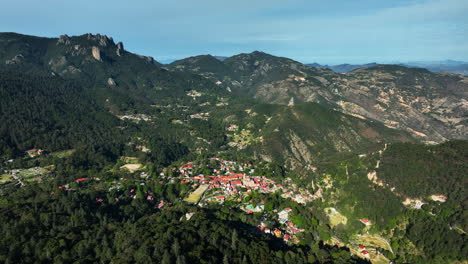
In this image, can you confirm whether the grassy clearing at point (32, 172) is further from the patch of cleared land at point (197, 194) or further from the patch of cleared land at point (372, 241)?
the patch of cleared land at point (372, 241)

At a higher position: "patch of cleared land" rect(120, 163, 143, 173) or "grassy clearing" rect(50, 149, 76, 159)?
"grassy clearing" rect(50, 149, 76, 159)

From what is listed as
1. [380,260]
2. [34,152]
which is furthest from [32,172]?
[380,260]

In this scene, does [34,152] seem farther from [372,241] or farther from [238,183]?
[372,241]

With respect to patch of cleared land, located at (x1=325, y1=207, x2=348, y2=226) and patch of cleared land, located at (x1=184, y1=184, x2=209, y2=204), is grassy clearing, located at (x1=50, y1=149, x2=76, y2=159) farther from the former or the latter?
patch of cleared land, located at (x1=325, y1=207, x2=348, y2=226)

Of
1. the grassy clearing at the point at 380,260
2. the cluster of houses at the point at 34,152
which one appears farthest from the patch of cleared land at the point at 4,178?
the grassy clearing at the point at 380,260

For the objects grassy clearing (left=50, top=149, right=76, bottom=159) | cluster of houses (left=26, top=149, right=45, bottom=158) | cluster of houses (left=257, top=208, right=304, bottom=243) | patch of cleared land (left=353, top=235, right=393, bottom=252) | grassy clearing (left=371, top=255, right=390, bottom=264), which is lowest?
patch of cleared land (left=353, top=235, right=393, bottom=252)

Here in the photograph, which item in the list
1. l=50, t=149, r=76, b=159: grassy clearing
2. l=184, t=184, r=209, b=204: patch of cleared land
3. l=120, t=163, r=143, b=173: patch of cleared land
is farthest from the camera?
l=50, t=149, r=76, b=159: grassy clearing

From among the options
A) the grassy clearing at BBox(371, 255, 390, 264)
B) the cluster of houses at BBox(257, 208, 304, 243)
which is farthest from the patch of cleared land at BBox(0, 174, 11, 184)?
the grassy clearing at BBox(371, 255, 390, 264)
